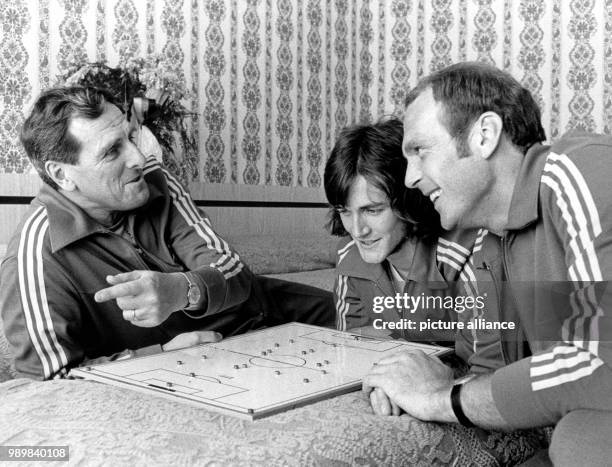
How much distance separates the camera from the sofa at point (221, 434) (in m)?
0.79

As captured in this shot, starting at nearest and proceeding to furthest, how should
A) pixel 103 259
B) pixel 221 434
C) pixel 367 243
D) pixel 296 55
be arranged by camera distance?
pixel 221 434 → pixel 103 259 → pixel 367 243 → pixel 296 55

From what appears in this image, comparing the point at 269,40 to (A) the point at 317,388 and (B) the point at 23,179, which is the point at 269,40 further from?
(A) the point at 317,388

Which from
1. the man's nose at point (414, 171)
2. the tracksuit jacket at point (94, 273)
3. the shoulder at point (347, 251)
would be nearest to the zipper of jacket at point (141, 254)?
the tracksuit jacket at point (94, 273)

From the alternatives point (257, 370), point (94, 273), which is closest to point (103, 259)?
point (94, 273)

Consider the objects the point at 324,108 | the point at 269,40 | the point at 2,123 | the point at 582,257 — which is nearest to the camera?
the point at 582,257

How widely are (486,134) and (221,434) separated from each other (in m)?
0.75

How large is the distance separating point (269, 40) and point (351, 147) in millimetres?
2055

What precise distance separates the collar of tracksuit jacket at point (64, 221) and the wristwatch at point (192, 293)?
256mm

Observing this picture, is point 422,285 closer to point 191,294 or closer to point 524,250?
point 524,250

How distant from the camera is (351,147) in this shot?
1686 millimetres

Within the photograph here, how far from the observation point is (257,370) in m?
1.09

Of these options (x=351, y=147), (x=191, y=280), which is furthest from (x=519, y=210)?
(x=191, y=280)

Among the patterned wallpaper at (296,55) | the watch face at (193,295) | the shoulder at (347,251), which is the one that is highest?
the patterned wallpaper at (296,55)

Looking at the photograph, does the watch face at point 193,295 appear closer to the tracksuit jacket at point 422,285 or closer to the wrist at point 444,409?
the tracksuit jacket at point 422,285
